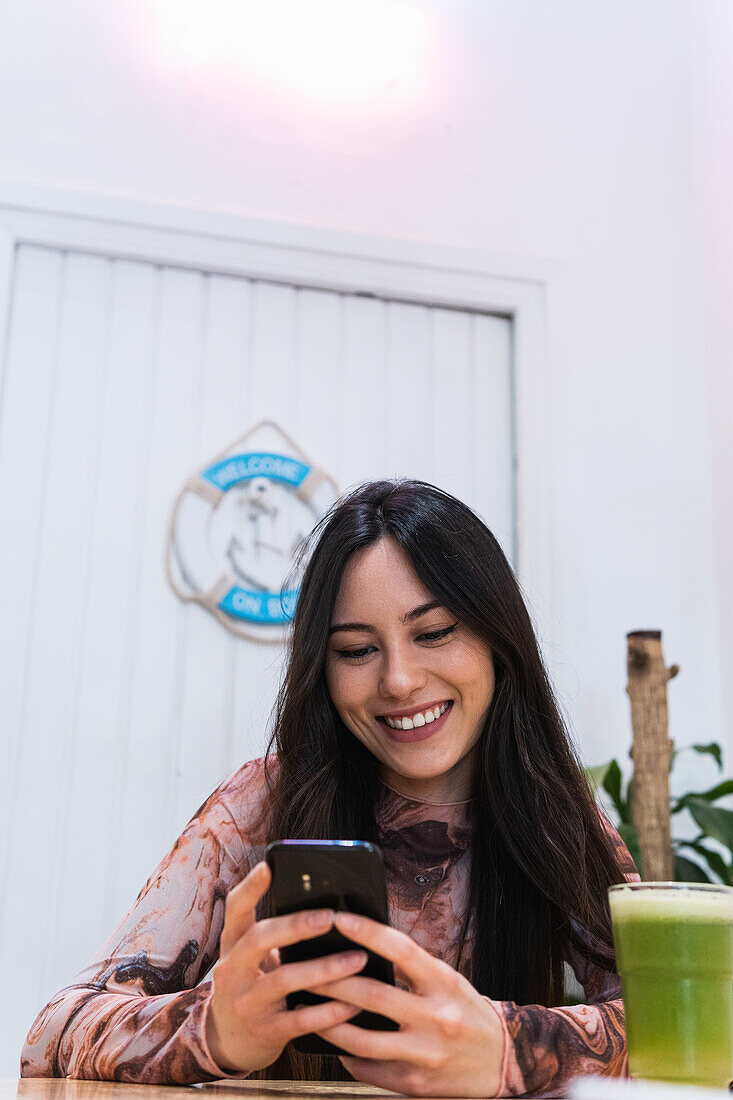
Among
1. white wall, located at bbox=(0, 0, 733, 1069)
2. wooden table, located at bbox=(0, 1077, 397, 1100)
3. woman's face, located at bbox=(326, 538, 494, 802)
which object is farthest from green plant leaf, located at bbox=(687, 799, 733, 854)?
wooden table, located at bbox=(0, 1077, 397, 1100)

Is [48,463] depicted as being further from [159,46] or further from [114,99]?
[159,46]

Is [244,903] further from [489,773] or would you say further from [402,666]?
→ [489,773]

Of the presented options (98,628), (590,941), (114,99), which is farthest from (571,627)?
(114,99)

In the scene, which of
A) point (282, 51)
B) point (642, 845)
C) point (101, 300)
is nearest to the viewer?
point (642, 845)

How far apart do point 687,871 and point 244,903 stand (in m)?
1.80

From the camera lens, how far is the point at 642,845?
2209 millimetres

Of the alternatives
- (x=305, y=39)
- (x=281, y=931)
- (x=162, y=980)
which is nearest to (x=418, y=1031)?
(x=281, y=931)

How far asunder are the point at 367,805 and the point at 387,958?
0.62 metres

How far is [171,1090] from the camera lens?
84 centimetres

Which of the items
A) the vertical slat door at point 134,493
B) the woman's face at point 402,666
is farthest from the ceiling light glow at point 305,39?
the woman's face at point 402,666

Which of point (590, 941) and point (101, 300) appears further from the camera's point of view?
point (101, 300)

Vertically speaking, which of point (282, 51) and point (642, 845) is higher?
point (282, 51)

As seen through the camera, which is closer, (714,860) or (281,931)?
(281,931)

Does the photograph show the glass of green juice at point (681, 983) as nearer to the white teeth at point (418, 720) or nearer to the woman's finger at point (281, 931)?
the woman's finger at point (281, 931)
